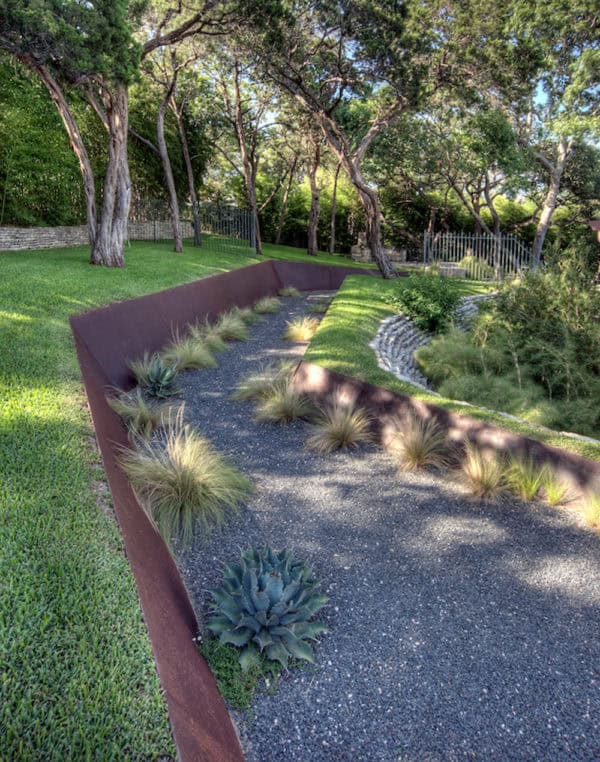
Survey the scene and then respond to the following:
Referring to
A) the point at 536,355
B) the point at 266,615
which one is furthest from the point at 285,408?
the point at 536,355

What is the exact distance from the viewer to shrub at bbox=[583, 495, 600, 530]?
4.18 meters

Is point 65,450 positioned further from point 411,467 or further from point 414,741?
point 411,467

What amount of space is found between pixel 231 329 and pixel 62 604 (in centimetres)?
793

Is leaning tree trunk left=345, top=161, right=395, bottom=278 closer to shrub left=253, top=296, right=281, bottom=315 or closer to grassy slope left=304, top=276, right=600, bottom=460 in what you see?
grassy slope left=304, top=276, right=600, bottom=460

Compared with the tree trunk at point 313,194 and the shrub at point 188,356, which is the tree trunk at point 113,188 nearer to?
the shrub at point 188,356

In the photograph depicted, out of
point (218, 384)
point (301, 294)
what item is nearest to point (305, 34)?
point (301, 294)

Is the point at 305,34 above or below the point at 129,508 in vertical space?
above

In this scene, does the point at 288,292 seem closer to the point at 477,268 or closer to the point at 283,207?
the point at 477,268

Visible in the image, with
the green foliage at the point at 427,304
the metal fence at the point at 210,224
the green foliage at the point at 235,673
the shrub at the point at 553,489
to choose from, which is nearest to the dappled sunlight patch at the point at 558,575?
the shrub at the point at 553,489

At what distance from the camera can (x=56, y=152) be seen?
1536 cm

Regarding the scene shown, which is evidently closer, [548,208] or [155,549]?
[155,549]

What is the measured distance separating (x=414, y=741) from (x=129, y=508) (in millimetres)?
2176

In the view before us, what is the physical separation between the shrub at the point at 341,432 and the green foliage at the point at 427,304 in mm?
5501

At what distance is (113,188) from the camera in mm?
12086
